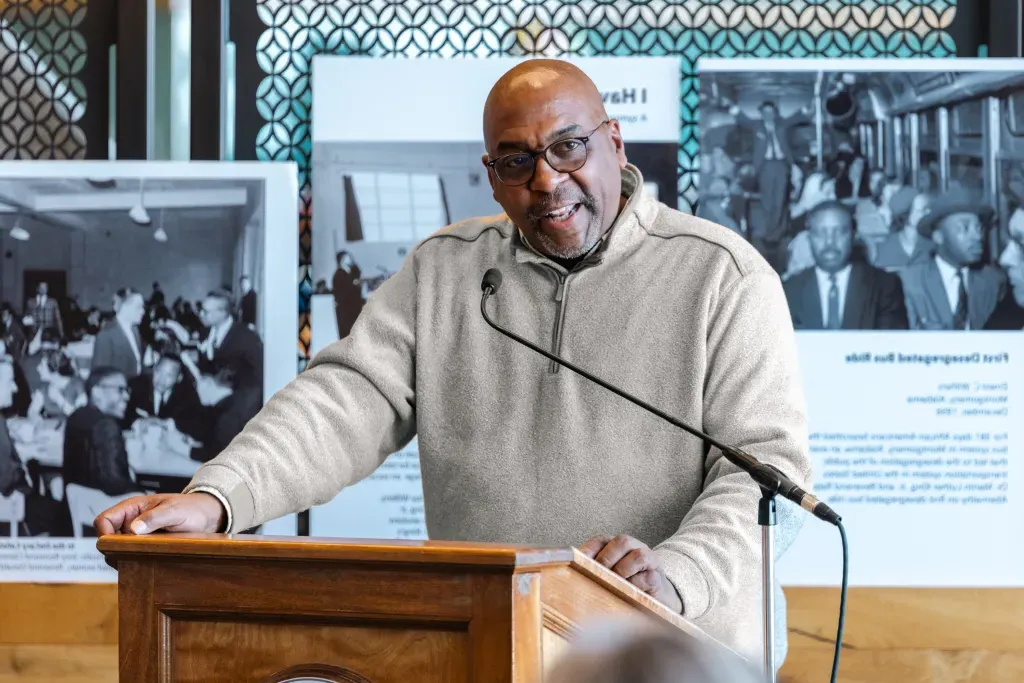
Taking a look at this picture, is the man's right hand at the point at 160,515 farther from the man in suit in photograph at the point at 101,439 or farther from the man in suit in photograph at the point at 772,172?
the man in suit in photograph at the point at 772,172

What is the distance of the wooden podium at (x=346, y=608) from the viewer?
1.13m

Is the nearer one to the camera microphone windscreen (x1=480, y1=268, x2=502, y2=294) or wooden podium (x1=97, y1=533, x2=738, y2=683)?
wooden podium (x1=97, y1=533, x2=738, y2=683)

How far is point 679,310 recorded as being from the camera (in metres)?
2.06

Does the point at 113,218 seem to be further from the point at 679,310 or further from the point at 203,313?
the point at 679,310

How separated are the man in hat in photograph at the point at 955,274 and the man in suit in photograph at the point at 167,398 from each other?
1.85 meters

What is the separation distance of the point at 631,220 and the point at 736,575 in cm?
73

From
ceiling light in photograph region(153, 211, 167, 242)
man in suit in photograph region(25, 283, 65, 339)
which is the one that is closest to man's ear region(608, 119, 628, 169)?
ceiling light in photograph region(153, 211, 167, 242)

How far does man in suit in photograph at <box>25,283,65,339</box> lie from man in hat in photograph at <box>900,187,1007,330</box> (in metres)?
2.18

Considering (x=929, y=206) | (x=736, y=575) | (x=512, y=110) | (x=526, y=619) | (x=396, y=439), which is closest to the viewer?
(x=526, y=619)

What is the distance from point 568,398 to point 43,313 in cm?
170

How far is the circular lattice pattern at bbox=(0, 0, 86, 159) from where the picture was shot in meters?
3.14

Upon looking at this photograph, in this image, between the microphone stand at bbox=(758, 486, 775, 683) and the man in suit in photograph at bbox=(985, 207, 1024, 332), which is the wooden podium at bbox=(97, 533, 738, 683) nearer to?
the microphone stand at bbox=(758, 486, 775, 683)

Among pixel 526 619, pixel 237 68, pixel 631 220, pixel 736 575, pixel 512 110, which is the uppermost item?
pixel 237 68

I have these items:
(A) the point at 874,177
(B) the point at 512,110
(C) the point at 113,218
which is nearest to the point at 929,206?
(A) the point at 874,177
